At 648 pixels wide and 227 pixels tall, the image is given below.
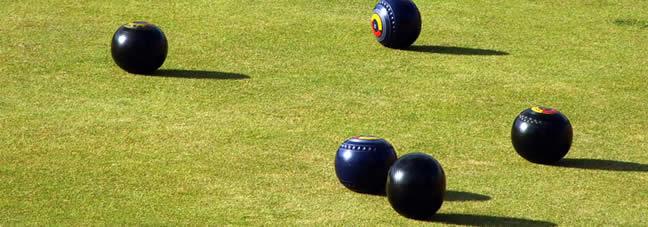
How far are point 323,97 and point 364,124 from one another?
5.87ft

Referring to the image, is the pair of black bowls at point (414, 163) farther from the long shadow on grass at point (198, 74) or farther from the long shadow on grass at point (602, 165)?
the long shadow on grass at point (198, 74)

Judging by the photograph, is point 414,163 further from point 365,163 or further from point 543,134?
point 543,134

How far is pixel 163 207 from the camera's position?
14.7 metres

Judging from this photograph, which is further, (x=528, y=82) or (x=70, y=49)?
(x=70, y=49)

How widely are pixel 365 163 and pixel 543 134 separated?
2863mm

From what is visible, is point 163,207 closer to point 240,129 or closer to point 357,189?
point 357,189

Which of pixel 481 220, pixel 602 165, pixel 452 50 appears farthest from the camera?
pixel 452 50

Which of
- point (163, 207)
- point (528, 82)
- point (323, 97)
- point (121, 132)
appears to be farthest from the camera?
point (528, 82)

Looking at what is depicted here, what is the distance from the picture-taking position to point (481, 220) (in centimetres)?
1442

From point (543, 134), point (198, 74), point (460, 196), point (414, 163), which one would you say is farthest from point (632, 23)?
point (414, 163)

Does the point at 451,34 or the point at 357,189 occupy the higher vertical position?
the point at 357,189

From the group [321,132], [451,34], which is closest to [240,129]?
[321,132]

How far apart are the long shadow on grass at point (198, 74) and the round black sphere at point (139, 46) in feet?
1.41

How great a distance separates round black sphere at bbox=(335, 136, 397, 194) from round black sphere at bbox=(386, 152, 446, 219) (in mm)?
745
